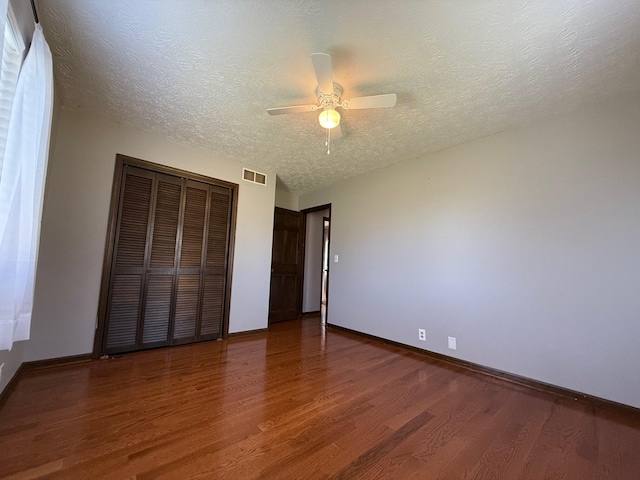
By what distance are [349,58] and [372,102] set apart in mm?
336

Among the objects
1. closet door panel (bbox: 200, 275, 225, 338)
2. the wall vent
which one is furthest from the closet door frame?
closet door panel (bbox: 200, 275, 225, 338)

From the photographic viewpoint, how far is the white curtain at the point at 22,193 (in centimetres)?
121

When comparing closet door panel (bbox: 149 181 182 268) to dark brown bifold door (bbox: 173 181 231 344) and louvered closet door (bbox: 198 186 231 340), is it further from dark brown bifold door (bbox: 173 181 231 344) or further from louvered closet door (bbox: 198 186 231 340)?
louvered closet door (bbox: 198 186 231 340)

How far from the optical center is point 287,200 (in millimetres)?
5180

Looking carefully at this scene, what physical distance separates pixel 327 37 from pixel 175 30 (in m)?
0.98

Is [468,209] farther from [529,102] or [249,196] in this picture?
[249,196]

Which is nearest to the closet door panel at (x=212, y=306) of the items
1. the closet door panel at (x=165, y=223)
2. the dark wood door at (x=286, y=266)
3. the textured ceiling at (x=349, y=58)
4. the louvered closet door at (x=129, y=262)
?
the closet door panel at (x=165, y=223)

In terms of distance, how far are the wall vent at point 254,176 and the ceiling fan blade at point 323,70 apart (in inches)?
86.4

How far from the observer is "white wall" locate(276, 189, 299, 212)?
5045mm

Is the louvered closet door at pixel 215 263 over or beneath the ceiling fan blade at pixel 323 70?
beneath

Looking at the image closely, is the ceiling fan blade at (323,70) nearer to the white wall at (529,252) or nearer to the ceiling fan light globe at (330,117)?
the ceiling fan light globe at (330,117)

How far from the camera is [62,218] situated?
2498 millimetres

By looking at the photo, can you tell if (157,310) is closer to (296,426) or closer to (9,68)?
(296,426)

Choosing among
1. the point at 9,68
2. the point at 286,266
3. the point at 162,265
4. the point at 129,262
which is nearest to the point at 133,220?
the point at 129,262
